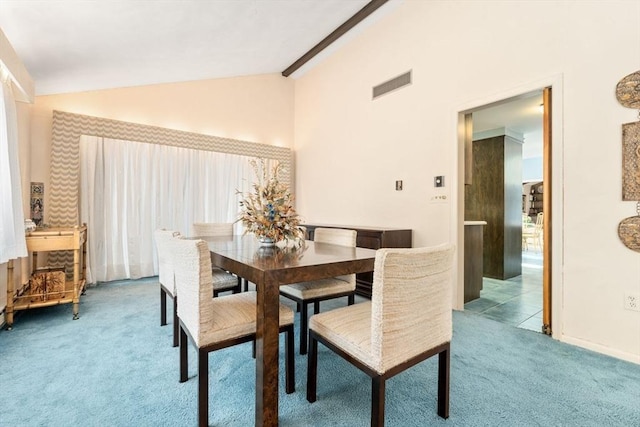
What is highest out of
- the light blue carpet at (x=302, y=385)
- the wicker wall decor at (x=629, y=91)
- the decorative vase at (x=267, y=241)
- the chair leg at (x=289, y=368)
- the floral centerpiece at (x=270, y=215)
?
the wicker wall decor at (x=629, y=91)

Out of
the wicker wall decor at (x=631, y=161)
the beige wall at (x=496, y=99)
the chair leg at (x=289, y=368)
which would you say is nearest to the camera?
the chair leg at (x=289, y=368)

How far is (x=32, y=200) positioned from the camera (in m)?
3.40

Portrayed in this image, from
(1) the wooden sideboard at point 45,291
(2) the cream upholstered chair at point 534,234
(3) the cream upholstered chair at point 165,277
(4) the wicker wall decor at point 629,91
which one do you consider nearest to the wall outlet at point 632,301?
(4) the wicker wall decor at point 629,91

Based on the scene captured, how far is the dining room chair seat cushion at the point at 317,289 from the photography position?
2.04 meters

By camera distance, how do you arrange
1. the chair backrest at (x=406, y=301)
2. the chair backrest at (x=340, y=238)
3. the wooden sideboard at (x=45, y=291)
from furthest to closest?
1. the wooden sideboard at (x=45, y=291)
2. the chair backrest at (x=340, y=238)
3. the chair backrest at (x=406, y=301)

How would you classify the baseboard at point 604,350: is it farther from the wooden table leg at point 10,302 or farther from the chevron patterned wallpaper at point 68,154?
the chevron patterned wallpaper at point 68,154

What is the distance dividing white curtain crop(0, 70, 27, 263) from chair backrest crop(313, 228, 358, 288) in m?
2.41

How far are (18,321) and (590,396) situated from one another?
4203 millimetres

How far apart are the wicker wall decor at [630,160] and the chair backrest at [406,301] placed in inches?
63.2

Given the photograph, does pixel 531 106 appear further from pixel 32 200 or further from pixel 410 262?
pixel 32 200

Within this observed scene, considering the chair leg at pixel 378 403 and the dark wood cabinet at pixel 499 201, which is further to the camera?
the dark wood cabinet at pixel 499 201

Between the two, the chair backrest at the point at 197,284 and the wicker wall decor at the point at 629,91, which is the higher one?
the wicker wall decor at the point at 629,91

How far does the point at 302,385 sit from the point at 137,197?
3.67 meters

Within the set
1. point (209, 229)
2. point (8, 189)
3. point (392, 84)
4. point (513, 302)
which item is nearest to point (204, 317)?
point (209, 229)
